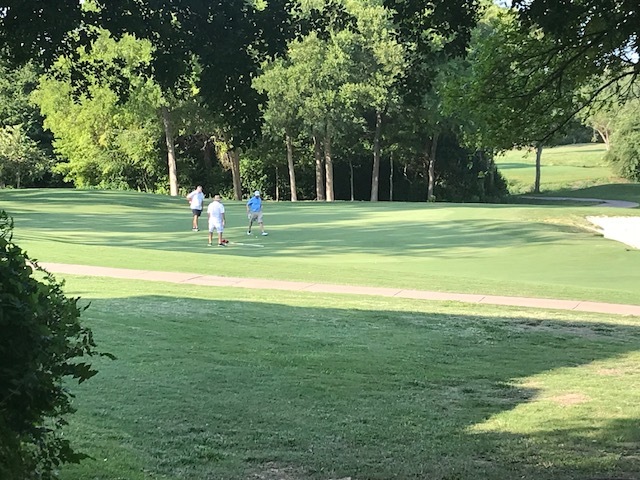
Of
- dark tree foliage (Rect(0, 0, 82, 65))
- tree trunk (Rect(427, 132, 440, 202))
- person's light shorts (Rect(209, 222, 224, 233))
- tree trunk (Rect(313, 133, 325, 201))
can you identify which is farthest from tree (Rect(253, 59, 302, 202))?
dark tree foliage (Rect(0, 0, 82, 65))

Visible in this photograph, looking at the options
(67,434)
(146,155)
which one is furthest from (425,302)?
(146,155)

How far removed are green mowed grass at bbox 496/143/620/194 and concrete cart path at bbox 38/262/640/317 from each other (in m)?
47.6

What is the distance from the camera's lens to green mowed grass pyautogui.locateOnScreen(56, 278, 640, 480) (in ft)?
18.1

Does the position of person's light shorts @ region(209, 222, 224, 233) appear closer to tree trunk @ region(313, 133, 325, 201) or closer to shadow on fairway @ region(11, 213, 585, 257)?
shadow on fairway @ region(11, 213, 585, 257)

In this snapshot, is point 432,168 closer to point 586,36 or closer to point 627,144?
point 627,144

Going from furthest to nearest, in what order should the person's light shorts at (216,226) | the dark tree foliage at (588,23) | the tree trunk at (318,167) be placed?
the tree trunk at (318,167)
the person's light shorts at (216,226)
the dark tree foliage at (588,23)

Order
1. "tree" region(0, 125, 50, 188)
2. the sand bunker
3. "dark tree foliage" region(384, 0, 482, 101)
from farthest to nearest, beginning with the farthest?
1. "tree" region(0, 125, 50, 188)
2. the sand bunker
3. "dark tree foliage" region(384, 0, 482, 101)

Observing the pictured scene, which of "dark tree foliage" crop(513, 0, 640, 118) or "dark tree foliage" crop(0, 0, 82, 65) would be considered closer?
"dark tree foliage" crop(513, 0, 640, 118)

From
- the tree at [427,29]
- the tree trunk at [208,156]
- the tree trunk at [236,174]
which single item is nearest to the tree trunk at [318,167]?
the tree trunk at [236,174]

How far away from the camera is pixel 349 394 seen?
7555 mm

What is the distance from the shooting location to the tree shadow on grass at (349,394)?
5.60 metres

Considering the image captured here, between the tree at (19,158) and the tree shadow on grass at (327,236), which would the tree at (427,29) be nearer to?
the tree shadow on grass at (327,236)

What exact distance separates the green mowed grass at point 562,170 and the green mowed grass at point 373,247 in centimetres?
3148

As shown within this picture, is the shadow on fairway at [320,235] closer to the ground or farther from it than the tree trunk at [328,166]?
closer to the ground
